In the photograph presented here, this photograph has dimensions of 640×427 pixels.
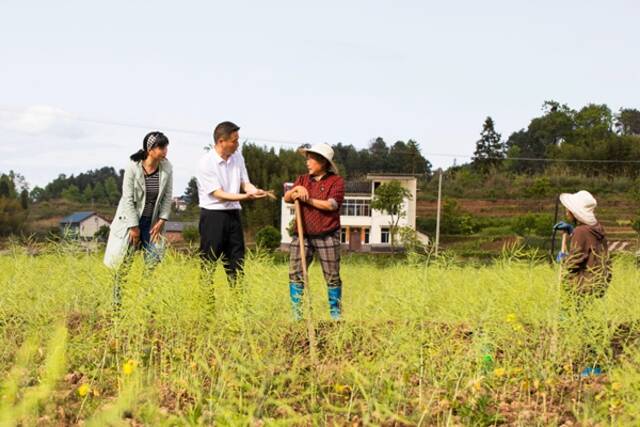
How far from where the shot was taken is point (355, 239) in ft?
118

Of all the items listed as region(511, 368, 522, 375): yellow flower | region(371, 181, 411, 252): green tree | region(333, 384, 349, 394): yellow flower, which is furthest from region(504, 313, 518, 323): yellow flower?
region(371, 181, 411, 252): green tree

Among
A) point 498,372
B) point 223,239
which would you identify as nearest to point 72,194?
point 223,239

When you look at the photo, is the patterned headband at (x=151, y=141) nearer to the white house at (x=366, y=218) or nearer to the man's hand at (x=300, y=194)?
the man's hand at (x=300, y=194)

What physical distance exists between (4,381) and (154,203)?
2.01 m

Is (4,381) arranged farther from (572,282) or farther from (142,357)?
(572,282)

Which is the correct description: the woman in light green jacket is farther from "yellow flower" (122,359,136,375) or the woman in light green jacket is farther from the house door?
the house door

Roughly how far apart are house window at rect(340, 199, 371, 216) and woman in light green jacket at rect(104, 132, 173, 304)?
3114 cm

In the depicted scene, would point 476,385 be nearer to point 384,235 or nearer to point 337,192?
point 337,192

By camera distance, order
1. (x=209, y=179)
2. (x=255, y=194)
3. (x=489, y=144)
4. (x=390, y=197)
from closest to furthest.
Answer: (x=255, y=194) → (x=209, y=179) → (x=390, y=197) → (x=489, y=144)

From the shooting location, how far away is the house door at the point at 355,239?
114ft

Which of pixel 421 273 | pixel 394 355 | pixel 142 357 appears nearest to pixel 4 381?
pixel 142 357

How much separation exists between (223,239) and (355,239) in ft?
103

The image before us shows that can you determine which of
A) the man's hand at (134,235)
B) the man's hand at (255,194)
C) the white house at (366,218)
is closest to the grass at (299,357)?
the man's hand at (134,235)

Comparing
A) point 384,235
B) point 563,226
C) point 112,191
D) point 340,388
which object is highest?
point 563,226
